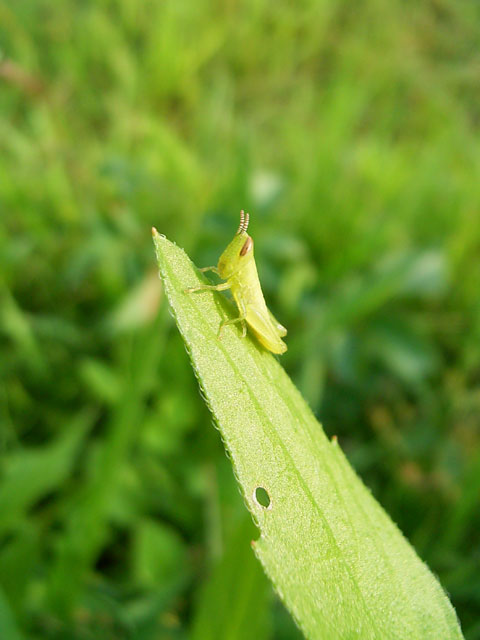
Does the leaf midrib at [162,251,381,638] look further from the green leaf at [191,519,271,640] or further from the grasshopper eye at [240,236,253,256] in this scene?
the green leaf at [191,519,271,640]

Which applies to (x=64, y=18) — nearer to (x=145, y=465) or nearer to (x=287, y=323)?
(x=287, y=323)

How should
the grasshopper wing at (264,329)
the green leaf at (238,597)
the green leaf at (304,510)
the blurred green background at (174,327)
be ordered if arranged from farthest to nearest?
the blurred green background at (174,327) < the green leaf at (238,597) < the grasshopper wing at (264,329) < the green leaf at (304,510)

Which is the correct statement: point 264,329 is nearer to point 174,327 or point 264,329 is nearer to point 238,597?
point 238,597

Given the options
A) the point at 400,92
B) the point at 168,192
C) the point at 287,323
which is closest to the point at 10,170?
the point at 168,192

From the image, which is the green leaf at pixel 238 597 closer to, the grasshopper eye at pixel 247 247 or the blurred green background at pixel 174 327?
the blurred green background at pixel 174 327

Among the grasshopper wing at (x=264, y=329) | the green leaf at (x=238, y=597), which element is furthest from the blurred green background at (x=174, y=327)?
the grasshopper wing at (x=264, y=329)

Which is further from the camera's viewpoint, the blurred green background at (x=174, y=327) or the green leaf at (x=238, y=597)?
the blurred green background at (x=174, y=327)

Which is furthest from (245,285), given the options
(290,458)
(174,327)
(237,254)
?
(174,327)
